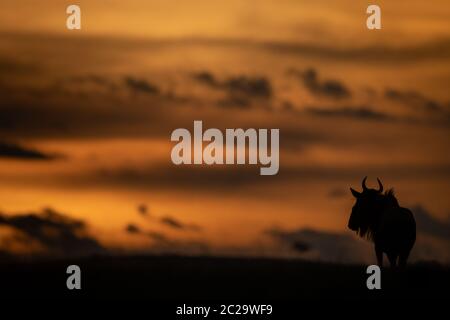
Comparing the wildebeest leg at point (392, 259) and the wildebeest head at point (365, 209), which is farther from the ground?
the wildebeest head at point (365, 209)

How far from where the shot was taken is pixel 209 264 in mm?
31953

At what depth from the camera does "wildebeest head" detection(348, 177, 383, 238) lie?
1214 inches

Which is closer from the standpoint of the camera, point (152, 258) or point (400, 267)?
point (400, 267)

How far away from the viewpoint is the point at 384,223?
99.6 feet

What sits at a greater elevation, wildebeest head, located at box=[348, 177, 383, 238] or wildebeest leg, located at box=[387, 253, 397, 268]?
wildebeest head, located at box=[348, 177, 383, 238]

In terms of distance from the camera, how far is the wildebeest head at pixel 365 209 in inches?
1214

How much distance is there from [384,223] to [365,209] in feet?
2.39

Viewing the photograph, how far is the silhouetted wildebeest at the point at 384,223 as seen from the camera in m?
30.4

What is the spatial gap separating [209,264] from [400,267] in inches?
177
